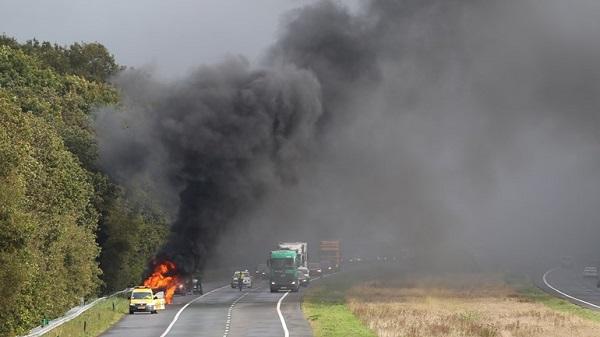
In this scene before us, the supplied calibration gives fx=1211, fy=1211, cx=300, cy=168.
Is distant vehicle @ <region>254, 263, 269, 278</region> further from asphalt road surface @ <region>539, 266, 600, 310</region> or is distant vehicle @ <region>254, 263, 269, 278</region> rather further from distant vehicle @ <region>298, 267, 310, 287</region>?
asphalt road surface @ <region>539, 266, 600, 310</region>

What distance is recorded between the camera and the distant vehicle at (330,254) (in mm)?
162000

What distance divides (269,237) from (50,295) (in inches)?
3723

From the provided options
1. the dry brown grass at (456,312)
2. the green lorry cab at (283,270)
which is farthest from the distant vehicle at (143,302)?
the green lorry cab at (283,270)

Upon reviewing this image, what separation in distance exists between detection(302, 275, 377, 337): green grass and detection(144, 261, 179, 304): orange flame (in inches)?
383

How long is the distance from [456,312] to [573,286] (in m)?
53.4

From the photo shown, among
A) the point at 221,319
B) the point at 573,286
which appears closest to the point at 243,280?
the point at 573,286

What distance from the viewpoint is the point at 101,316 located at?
67250 mm

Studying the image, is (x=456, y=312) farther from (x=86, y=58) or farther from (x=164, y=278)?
(x=86, y=58)

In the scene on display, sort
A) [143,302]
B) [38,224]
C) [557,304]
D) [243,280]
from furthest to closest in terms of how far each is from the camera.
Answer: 1. [243,280]
2. [557,304]
3. [143,302]
4. [38,224]

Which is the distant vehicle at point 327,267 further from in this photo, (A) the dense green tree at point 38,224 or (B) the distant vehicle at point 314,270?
(A) the dense green tree at point 38,224

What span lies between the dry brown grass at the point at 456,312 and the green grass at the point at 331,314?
0.88 meters

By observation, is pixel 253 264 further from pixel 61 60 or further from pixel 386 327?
pixel 386 327

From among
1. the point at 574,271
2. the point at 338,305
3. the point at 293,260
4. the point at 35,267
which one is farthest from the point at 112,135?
the point at 574,271

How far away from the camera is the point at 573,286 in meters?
127
